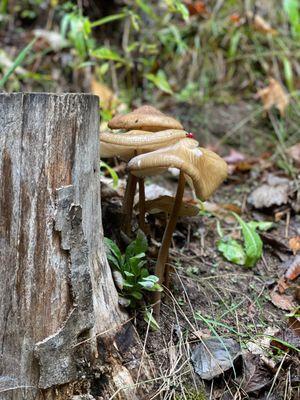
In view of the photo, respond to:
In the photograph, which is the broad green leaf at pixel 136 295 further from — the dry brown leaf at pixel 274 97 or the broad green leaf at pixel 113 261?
the dry brown leaf at pixel 274 97

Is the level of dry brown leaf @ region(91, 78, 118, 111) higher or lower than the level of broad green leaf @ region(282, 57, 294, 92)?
lower

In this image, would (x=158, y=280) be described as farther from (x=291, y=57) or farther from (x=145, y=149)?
(x=291, y=57)

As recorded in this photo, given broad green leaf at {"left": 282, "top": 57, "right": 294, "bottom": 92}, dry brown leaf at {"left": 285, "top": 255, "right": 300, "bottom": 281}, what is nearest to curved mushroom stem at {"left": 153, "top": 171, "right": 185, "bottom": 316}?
dry brown leaf at {"left": 285, "top": 255, "right": 300, "bottom": 281}

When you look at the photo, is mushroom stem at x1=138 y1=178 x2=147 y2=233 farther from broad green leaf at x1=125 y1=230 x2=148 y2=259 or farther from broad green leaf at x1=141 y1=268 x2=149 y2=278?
broad green leaf at x1=141 y1=268 x2=149 y2=278

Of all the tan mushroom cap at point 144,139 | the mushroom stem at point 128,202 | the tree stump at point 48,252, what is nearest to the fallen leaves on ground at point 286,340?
the tree stump at point 48,252

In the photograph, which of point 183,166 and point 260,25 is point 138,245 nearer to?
point 183,166

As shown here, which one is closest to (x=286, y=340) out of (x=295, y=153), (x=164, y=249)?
(x=164, y=249)
